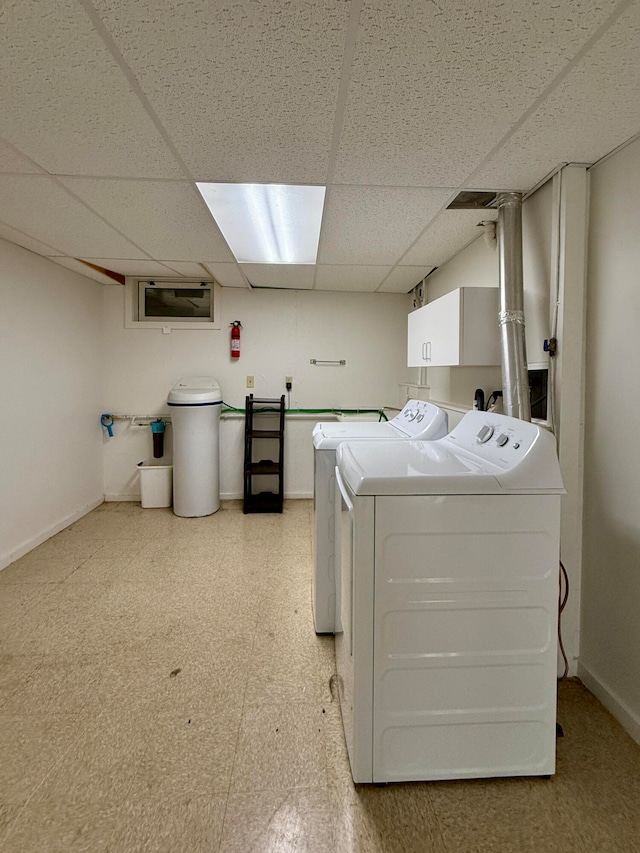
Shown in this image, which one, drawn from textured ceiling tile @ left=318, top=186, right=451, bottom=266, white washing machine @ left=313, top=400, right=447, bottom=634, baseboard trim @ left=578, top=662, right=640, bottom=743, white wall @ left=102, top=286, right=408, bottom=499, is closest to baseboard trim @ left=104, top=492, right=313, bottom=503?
white wall @ left=102, top=286, right=408, bottom=499

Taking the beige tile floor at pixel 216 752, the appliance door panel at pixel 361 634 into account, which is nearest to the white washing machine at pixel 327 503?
the beige tile floor at pixel 216 752

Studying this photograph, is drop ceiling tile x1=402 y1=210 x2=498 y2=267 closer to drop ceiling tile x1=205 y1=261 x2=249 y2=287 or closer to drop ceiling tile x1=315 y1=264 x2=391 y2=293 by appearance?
drop ceiling tile x1=315 y1=264 x2=391 y2=293

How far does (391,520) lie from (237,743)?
3.25ft

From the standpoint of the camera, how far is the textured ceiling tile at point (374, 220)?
2086 millimetres

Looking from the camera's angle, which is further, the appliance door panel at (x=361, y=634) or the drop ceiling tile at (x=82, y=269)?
the drop ceiling tile at (x=82, y=269)

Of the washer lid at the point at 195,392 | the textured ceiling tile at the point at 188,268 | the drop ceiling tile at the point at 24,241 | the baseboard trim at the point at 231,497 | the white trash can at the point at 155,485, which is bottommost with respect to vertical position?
the baseboard trim at the point at 231,497

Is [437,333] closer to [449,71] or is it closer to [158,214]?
[449,71]

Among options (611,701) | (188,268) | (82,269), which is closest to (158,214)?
(188,268)

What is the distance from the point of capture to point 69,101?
4.62ft

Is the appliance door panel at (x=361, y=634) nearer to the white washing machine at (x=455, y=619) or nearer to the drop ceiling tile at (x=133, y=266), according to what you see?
the white washing machine at (x=455, y=619)

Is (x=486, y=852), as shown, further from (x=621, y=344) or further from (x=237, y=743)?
(x=621, y=344)

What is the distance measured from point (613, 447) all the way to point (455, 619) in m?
0.92

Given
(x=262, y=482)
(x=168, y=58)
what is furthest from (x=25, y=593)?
(x=168, y=58)

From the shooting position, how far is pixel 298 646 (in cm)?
209
